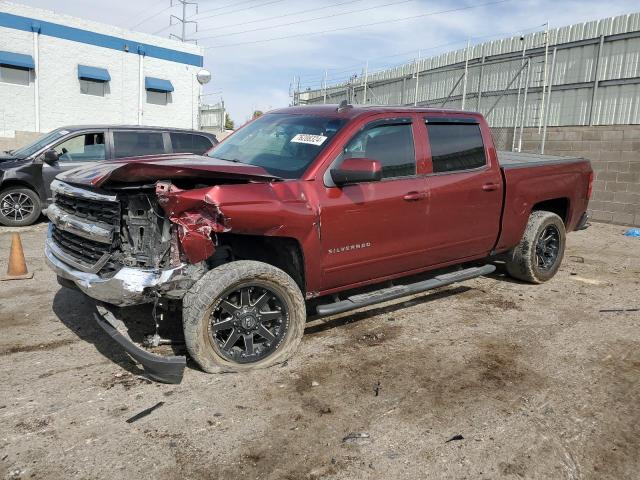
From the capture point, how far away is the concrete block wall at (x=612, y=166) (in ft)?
35.1

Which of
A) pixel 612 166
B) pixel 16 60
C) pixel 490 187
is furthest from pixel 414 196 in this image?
pixel 16 60

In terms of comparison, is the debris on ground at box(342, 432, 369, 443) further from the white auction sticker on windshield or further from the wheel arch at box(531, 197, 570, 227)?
the wheel arch at box(531, 197, 570, 227)

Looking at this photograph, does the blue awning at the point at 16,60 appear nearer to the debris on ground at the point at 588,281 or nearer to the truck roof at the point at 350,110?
the truck roof at the point at 350,110

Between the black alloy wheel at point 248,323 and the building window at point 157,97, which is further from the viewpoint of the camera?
the building window at point 157,97

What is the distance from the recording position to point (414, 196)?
4398mm

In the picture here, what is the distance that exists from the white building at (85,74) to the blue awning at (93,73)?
→ 2 centimetres

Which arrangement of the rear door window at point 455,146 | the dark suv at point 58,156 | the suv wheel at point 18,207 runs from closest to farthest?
the rear door window at point 455,146 → the dark suv at point 58,156 → the suv wheel at point 18,207

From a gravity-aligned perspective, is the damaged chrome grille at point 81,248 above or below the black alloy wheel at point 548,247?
above

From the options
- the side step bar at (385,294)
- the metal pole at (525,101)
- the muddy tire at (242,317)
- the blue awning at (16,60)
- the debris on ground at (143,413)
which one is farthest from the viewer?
the blue awning at (16,60)

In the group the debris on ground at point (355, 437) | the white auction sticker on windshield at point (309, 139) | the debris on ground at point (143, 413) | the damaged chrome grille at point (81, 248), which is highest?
the white auction sticker on windshield at point (309, 139)

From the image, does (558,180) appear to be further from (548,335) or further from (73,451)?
(73,451)

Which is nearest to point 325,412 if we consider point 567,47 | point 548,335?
point 548,335

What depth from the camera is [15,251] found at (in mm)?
5645

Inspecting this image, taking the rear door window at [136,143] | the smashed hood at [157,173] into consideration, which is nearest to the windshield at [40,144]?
the rear door window at [136,143]
